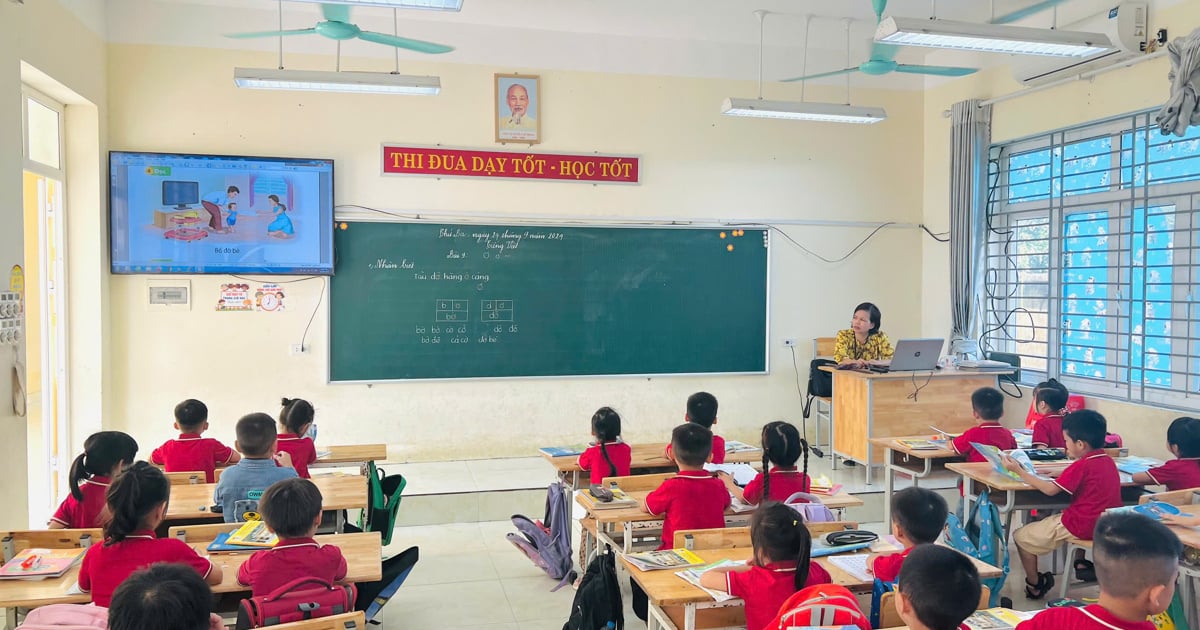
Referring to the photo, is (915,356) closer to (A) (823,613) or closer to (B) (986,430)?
(B) (986,430)

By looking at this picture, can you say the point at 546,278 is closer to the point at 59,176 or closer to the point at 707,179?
the point at 707,179

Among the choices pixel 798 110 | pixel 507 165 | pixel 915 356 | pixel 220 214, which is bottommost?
pixel 915 356

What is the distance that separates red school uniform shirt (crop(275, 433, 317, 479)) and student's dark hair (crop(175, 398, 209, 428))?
38cm

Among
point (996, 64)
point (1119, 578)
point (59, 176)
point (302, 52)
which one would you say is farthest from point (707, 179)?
point (1119, 578)

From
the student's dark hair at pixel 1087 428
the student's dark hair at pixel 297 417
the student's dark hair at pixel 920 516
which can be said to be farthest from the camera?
the student's dark hair at pixel 297 417

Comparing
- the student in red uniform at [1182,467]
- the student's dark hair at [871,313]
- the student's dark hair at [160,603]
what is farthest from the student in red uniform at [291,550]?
the student's dark hair at [871,313]

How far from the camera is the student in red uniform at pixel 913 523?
2609 millimetres

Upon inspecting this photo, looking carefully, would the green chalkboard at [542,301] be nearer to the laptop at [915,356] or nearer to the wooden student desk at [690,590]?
the laptop at [915,356]

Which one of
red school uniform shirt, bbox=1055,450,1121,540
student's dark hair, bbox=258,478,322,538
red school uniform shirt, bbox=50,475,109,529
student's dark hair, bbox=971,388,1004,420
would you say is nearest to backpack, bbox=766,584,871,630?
student's dark hair, bbox=258,478,322,538

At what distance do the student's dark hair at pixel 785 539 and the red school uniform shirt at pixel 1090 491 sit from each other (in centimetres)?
207

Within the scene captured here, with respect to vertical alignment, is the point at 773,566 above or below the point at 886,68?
Result: below

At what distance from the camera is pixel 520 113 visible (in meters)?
6.66

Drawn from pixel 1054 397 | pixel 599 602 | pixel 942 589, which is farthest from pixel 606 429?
pixel 1054 397

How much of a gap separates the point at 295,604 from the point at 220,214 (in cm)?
444
